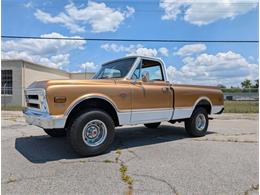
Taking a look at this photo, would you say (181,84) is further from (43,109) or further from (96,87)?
(43,109)

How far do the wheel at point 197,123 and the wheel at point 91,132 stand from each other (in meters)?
2.84

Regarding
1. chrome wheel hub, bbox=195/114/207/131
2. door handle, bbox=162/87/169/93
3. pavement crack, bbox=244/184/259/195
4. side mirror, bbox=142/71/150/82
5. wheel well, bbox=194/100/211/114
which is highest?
side mirror, bbox=142/71/150/82

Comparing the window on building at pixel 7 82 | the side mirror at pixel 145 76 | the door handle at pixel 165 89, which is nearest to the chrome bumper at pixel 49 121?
the side mirror at pixel 145 76

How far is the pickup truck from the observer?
4.86 m

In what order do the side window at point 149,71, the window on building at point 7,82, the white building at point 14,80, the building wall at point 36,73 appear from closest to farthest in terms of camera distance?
the side window at point 149,71 < the white building at point 14,80 < the window on building at point 7,82 < the building wall at point 36,73

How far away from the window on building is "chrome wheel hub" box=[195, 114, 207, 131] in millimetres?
21718

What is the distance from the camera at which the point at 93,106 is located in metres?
5.42

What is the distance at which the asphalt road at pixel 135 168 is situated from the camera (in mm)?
3578

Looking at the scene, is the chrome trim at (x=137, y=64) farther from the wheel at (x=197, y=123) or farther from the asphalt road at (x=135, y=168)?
the asphalt road at (x=135, y=168)

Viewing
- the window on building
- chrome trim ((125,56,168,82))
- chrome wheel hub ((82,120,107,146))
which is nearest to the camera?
chrome wheel hub ((82,120,107,146))

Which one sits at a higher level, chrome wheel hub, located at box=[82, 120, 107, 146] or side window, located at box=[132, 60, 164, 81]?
side window, located at box=[132, 60, 164, 81]

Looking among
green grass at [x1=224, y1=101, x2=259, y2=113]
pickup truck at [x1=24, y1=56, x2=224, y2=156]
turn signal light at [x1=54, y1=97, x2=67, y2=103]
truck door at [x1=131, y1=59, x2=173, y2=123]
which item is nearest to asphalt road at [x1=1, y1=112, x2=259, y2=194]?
pickup truck at [x1=24, y1=56, x2=224, y2=156]

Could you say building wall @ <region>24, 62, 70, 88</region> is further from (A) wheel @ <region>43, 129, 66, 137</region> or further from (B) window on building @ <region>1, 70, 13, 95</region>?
(A) wheel @ <region>43, 129, 66, 137</region>

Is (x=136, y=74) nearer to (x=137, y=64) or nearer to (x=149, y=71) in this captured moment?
(x=137, y=64)
